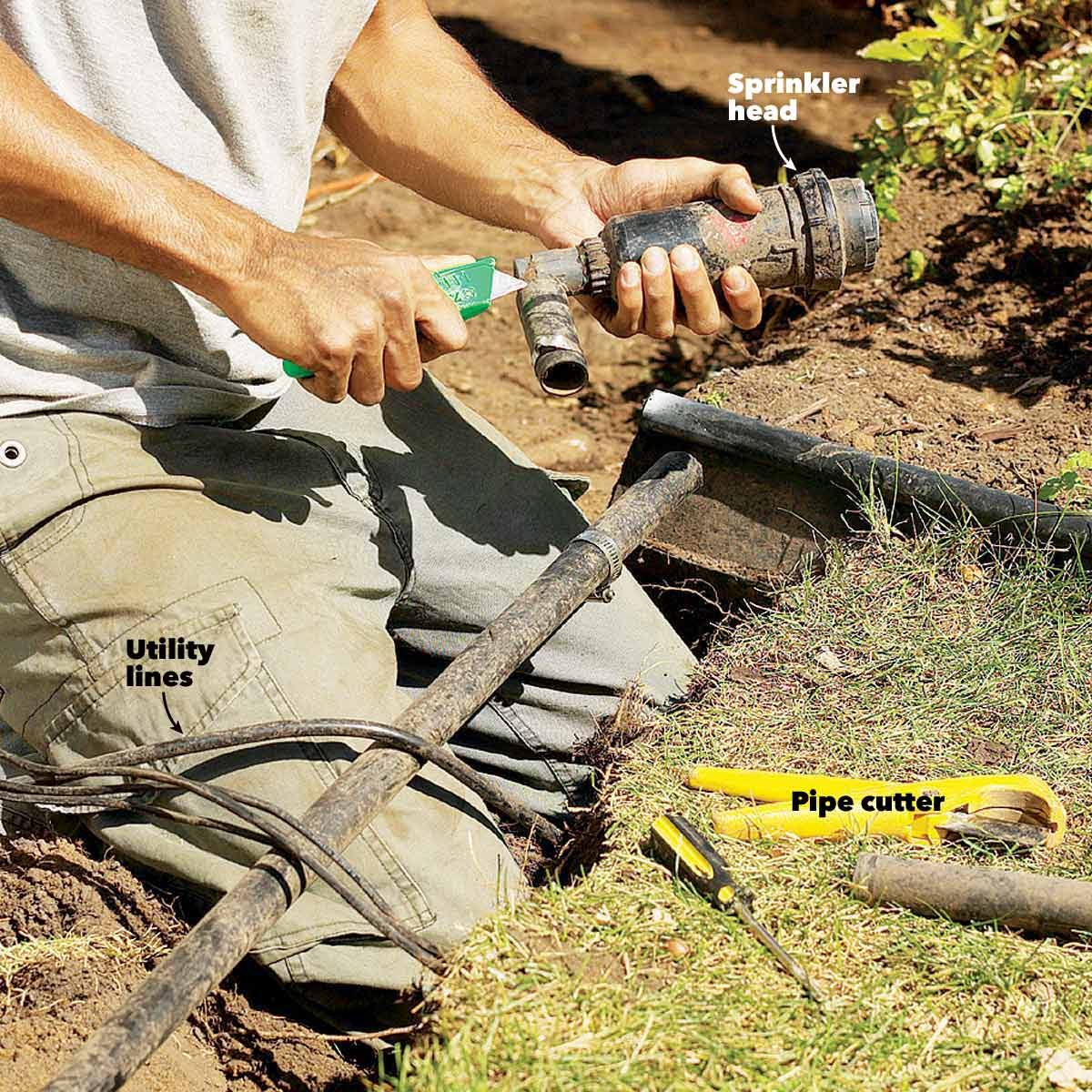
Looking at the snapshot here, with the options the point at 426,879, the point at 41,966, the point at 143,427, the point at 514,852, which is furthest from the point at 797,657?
the point at 41,966

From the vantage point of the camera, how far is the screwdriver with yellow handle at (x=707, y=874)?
1.96 meters

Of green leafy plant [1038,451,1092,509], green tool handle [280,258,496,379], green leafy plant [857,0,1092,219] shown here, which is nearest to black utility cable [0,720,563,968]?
green tool handle [280,258,496,379]

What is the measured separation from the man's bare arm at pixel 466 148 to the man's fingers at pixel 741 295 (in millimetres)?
23

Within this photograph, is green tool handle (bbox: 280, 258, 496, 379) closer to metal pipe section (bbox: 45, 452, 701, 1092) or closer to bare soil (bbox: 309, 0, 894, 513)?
metal pipe section (bbox: 45, 452, 701, 1092)

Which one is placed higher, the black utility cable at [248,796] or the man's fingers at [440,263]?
the man's fingers at [440,263]

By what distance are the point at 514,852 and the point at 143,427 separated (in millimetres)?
1073

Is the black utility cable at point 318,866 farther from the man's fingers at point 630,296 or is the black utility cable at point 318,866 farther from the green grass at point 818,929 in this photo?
the man's fingers at point 630,296

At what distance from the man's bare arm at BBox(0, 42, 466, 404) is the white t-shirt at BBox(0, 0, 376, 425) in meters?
0.18

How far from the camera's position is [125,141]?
7.61 feet

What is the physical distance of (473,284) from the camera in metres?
2.48

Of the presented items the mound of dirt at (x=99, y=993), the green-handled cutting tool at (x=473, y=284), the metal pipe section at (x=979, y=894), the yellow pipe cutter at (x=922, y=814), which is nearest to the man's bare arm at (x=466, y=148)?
the green-handled cutting tool at (x=473, y=284)

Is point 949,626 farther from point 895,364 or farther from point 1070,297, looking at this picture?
point 1070,297

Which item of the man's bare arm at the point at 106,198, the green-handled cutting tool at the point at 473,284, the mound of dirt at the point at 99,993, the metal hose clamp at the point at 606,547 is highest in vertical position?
the man's bare arm at the point at 106,198

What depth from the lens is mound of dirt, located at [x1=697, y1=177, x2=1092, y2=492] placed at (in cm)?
343
